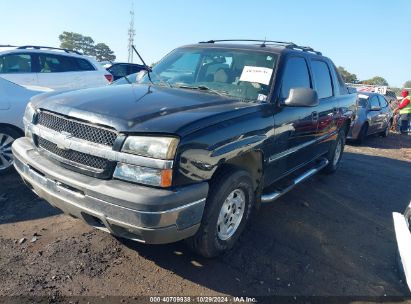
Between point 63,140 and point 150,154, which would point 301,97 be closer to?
point 150,154

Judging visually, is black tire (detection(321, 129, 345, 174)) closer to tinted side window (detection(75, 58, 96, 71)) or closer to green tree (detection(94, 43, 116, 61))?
tinted side window (detection(75, 58, 96, 71))

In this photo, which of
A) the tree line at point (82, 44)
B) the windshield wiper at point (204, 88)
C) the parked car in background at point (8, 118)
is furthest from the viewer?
the tree line at point (82, 44)

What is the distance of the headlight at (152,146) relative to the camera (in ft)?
8.35

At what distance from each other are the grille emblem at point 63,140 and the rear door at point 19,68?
5.09 metres

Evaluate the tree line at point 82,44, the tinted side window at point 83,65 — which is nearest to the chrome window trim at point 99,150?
the tinted side window at point 83,65

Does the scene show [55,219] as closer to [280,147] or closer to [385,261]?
[280,147]

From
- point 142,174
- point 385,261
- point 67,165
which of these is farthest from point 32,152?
point 385,261

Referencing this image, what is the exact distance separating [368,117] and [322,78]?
6309mm

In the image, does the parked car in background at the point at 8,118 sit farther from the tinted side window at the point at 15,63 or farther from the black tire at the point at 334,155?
→ the black tire at the point at 334,155

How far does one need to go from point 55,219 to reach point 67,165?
1341mm

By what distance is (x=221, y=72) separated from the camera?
403 centimetres

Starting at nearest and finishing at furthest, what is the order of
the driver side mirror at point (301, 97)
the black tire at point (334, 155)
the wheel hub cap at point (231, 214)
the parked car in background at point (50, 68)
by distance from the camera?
the wheel hub cap at point (231, 214), the driver side mirror at point (301, 97), the black tire at point (334, 155), the parked car in background at point (50, 68)

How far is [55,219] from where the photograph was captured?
3.95 meters

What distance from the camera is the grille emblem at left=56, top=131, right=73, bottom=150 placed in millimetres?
2857
